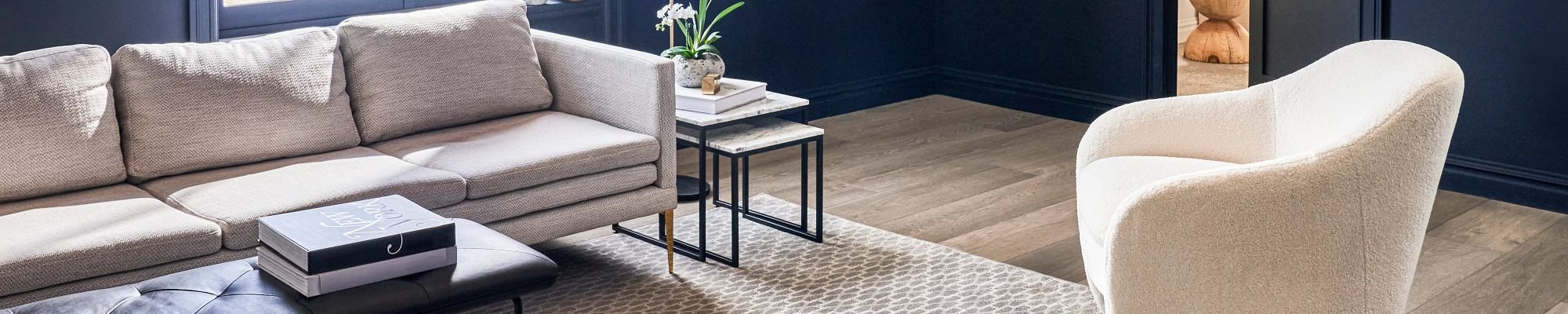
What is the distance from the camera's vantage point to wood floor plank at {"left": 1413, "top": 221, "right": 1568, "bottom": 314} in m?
3.14

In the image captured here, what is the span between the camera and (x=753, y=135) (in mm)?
3516

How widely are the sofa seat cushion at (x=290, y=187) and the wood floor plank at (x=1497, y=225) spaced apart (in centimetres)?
258

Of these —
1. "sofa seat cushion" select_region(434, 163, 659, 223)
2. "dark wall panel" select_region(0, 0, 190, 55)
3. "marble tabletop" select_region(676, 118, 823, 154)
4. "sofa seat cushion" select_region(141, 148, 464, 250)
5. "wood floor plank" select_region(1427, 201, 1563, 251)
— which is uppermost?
"dark wall panel" select_region(0, 0, 190, 55)

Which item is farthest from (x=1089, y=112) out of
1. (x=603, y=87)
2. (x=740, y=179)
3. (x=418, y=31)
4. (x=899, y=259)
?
(x=418, y=31)

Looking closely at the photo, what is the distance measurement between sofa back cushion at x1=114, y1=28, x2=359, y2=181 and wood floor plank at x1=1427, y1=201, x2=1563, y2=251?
2840mm

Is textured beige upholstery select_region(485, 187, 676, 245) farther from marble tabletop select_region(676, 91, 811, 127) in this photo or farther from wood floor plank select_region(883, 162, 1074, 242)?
wood floor plank select_region(883, 162, 1074, 242)

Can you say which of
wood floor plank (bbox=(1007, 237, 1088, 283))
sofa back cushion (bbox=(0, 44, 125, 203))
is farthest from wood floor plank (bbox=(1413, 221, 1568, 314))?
sofa back cushion (bbox=(0, 44, 125, 203))

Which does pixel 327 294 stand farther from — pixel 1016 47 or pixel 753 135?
pixel 1016 47

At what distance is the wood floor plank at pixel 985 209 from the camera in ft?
12.7

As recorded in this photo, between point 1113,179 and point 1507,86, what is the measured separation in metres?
1.91

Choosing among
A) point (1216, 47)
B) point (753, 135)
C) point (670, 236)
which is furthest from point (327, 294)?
point (1216, 47)

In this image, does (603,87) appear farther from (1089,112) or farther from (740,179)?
(1089,112)

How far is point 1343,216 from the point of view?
2.21 meters

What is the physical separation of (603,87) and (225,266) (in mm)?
1335
